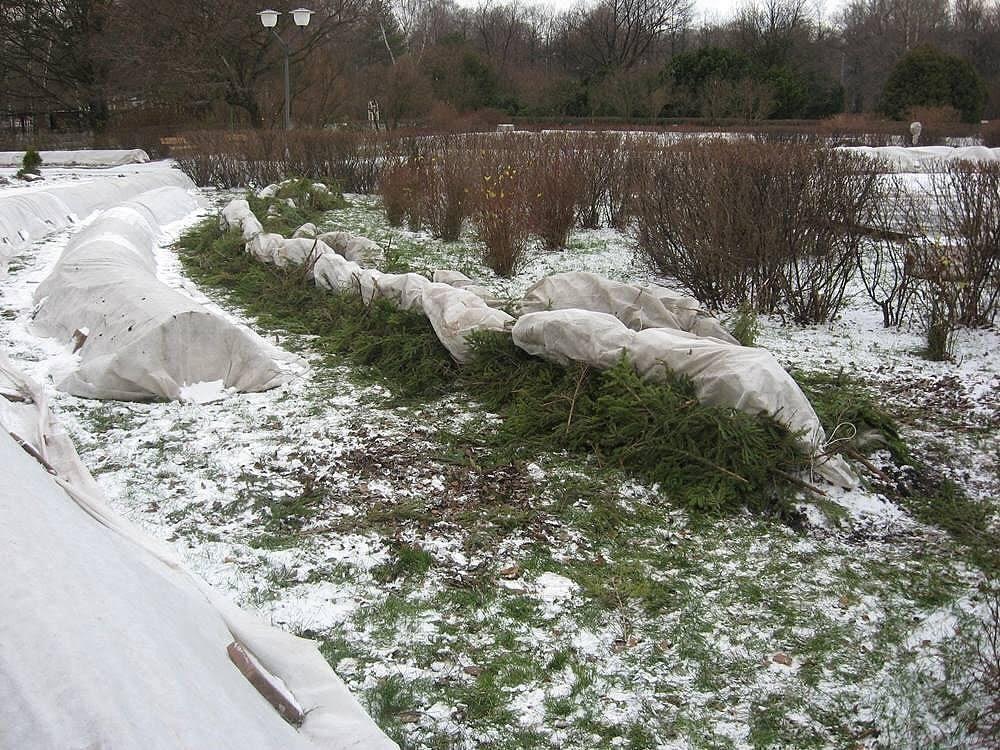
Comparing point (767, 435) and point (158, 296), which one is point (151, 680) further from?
point (158, 296)

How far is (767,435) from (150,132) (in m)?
26.1

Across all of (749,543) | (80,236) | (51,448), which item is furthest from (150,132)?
(749,543)

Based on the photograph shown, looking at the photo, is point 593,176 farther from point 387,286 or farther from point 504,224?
point 387,286


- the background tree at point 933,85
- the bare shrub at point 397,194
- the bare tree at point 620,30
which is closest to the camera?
the bare shrub at point 397,194

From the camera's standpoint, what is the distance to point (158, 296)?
5.52 m

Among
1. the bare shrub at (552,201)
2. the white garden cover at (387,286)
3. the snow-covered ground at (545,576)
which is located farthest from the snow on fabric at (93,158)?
the snow-covered ground at (545,576)

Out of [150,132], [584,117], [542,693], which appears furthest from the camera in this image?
[584,117]

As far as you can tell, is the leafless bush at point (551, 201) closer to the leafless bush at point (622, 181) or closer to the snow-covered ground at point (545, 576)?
the leafless bush at point (622, 181)

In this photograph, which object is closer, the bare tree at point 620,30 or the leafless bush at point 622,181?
the leafless bush at point 622,181

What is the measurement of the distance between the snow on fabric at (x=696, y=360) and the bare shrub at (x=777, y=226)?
231cm

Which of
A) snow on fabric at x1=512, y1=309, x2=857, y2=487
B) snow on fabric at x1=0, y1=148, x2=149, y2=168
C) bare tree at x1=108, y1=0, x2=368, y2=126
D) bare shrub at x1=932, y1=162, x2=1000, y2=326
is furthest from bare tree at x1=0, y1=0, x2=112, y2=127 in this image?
bare shrub at x1=932, y1=162, x2=1000, y2=326

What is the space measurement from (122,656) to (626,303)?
4.19m

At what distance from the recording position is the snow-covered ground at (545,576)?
254cm

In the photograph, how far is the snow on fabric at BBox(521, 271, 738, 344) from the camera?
5.20 metres
